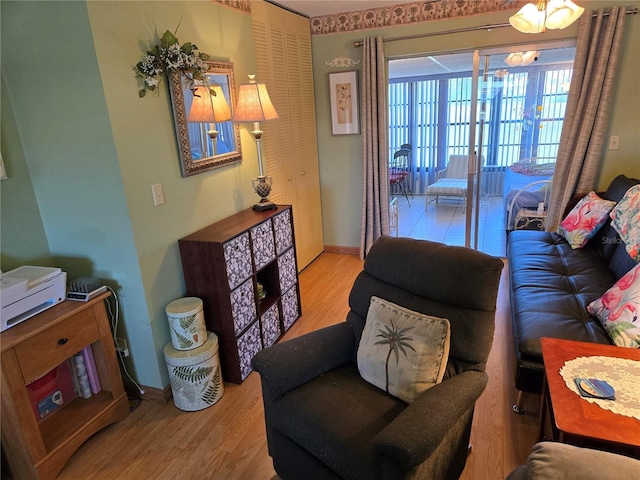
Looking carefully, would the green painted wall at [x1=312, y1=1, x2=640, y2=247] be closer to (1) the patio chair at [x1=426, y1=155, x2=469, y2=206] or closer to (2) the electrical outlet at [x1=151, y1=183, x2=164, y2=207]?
(1) the patio chair at [x1=426, y1=155, x2=469, y2=206]

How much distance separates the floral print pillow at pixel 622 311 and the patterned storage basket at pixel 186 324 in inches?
81.2

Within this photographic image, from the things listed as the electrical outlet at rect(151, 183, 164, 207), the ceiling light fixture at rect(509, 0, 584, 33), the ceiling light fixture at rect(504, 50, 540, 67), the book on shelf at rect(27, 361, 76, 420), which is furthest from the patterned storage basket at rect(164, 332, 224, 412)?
the ceiling light fixture at rect(504, 50, 540, 67)

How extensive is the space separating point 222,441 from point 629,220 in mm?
2732

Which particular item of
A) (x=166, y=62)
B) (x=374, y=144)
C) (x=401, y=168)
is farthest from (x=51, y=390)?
(x=401, y=168)

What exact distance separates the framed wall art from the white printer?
3.02 meters

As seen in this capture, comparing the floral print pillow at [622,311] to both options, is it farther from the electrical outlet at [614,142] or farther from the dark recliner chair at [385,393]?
the electrical outlet at [614,142]

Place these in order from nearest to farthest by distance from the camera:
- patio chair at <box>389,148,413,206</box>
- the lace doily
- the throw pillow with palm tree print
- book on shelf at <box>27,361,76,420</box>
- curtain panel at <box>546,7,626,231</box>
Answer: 1. the lace doily
2. the throw pillow with palm tree print
3. book on shelf at <box>27,361,76,420</box>
4. curtain panel at <box>546,7,626,231</box>
5. patio chair at <box>389,148,413,206</box>

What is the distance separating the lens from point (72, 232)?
225 centimetres

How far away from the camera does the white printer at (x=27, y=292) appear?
1.80 metres

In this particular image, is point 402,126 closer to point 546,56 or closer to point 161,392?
point 546,56

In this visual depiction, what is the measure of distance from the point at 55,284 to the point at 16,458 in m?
0.80

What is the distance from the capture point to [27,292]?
188 centimetres

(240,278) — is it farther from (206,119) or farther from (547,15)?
(547,15)

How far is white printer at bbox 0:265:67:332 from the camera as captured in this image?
70.9 inches
